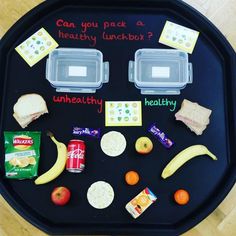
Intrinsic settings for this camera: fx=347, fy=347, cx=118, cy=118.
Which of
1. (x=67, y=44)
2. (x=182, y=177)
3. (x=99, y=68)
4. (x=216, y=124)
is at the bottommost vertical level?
(x=182, y=177)

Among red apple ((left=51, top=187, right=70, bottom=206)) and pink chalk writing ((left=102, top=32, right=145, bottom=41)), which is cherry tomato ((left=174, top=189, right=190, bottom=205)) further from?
pink chalk writing ((left=102, top=32, right=145, bottom=41))

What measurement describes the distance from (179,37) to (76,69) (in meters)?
0.48

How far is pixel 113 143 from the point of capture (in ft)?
4.72

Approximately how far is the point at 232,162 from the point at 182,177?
221 millimetres

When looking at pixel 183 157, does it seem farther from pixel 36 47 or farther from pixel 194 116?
pixel 36 47

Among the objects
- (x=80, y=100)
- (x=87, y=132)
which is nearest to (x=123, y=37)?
(x=80, y=100)

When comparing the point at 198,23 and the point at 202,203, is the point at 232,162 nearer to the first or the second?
the point at 202,203

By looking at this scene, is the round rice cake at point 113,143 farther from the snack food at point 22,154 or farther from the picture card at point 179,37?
the picture card at point 179,37

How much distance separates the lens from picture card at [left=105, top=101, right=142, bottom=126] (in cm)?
146

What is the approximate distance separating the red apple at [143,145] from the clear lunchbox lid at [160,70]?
0.72 ft

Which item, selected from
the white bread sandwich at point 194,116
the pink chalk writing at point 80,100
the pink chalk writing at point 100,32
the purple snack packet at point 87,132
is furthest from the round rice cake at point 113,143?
the pink chalk writing at point 100,32

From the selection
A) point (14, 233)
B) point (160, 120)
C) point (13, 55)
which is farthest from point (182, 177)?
point (13, 55)

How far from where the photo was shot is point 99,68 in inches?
59.8

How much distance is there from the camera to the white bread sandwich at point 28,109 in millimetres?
1427
